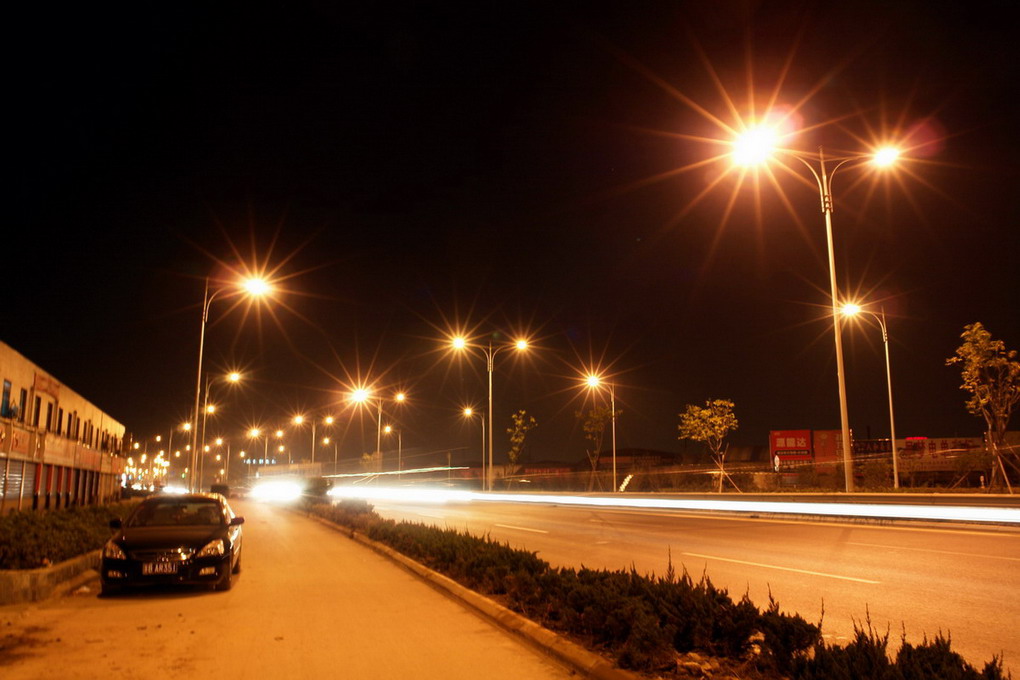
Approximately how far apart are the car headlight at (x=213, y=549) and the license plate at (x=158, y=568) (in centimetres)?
38

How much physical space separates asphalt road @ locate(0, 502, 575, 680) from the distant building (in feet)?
53.1

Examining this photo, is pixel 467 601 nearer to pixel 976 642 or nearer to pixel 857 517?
pixel 976 642

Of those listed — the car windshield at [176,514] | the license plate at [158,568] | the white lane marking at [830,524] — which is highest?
the car windshield at [176,514]

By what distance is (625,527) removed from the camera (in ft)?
77.9

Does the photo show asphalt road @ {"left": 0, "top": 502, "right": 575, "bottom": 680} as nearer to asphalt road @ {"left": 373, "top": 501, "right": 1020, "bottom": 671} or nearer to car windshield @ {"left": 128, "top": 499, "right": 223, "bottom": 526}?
car windshield @ {"left": 128, "top": 499, "right": 223, "bottom": 526}

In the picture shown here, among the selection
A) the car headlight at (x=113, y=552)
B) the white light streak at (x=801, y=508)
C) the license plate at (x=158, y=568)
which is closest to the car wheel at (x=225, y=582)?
the license plate at (x=158, y=568)

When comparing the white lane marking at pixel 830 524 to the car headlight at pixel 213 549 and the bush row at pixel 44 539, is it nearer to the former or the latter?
the bush row at pixel 44 539

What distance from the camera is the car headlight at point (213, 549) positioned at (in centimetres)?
1127

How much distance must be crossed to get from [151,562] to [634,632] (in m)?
7.28

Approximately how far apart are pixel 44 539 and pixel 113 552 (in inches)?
105

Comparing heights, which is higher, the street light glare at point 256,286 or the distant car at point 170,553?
the street light glare at point 256,286

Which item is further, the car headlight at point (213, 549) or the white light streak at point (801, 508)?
the white light streak at point (801, 508)

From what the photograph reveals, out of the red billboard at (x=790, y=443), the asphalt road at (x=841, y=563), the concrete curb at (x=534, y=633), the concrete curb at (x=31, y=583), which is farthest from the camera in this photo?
the red billboard at (x=790, y=443)

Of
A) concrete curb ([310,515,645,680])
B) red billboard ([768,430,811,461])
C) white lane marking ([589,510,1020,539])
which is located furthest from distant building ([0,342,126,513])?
red billboard ([768,430,811,461])
